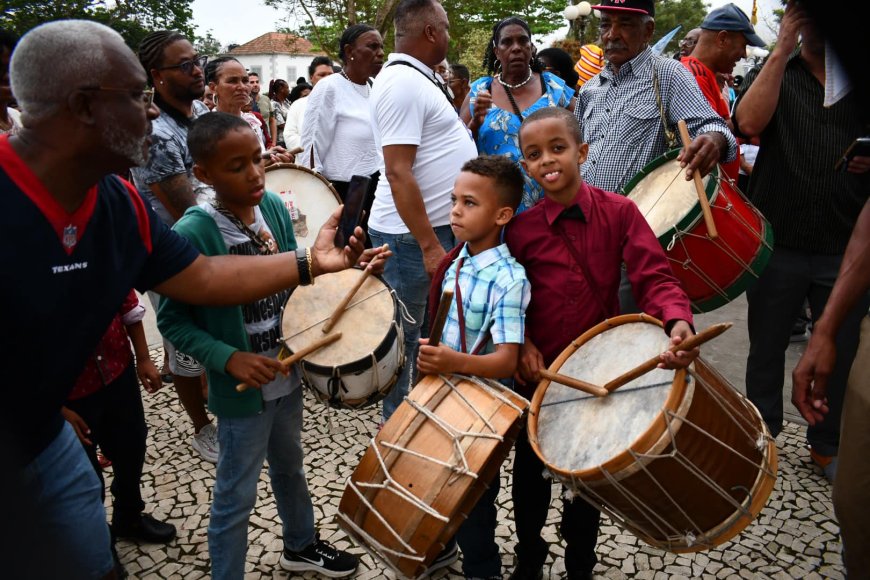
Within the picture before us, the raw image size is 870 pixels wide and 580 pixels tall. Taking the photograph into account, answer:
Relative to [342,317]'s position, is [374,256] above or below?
above

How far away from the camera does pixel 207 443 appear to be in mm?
3598

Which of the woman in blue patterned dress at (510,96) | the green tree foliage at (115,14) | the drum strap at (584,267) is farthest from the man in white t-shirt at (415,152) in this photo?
the green tree foliage at (115,14)

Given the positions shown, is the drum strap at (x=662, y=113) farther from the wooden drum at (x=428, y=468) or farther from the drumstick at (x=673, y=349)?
the wooden drum at (x=428, y=468)

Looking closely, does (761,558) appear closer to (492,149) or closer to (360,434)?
(360,434)

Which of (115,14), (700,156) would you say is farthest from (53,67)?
(115,14)

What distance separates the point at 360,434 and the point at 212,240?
197 centimetres

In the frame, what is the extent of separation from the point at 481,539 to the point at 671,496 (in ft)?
A: 2.96

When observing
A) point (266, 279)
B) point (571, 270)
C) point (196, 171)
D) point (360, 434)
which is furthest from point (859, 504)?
point (360, 434)

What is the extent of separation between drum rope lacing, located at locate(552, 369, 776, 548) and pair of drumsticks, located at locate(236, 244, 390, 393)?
3.19ft

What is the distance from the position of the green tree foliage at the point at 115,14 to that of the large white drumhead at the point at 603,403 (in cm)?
2435

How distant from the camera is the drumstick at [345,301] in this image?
7.39 ft

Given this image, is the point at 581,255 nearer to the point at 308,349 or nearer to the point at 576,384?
the point at 576,384

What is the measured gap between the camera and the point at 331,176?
15.4 feet

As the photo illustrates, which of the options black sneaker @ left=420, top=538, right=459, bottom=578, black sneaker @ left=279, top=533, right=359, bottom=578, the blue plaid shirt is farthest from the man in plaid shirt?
black sneaker @ left=279, top=533, right=359, bottom=578
